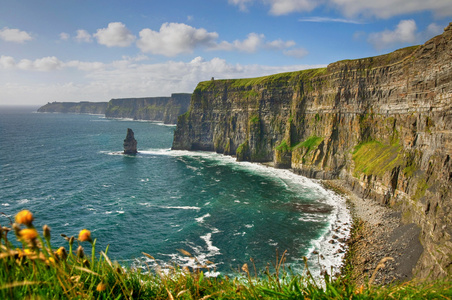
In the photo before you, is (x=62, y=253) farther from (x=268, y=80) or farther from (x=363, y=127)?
(x=268, y=80)

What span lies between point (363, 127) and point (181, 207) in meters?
47.5

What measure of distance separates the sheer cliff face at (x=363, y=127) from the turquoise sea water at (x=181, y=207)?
28.5 ft

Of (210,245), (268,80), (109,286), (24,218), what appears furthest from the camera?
(268,80)

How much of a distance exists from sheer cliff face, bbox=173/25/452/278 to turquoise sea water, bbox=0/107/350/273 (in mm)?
8697

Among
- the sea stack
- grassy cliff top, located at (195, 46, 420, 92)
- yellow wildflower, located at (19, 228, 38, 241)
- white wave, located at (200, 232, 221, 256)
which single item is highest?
grassy cliff top, located at (195, 46, 420, 92)

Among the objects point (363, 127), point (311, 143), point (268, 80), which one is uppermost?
point (268, 80)

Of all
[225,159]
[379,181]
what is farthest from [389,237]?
[225,159]

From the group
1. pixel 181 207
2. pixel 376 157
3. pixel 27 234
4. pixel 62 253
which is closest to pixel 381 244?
pixel 376 157

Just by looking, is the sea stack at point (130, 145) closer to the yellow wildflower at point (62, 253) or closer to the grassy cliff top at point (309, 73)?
the grassy cliff top at point (309, 73)

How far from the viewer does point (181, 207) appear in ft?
178

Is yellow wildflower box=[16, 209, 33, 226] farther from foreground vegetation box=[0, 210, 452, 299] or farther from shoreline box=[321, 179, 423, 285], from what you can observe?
shoreline box=[321, 179, 423, 285]

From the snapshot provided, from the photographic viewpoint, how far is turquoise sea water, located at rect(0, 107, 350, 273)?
1507 inches

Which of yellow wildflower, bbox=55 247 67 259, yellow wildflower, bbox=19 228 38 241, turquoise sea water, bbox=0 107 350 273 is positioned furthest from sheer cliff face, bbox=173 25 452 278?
yellow wildflower, bbox=19 228 38 241

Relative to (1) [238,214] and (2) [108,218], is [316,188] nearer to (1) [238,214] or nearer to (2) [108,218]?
(1) [238,214]
